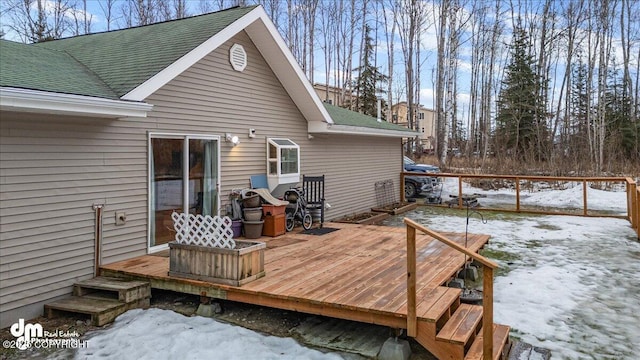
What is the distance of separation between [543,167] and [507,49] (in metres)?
10.1

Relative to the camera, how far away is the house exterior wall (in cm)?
419

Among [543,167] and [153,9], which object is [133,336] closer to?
[543,167]

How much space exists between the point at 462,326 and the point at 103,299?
349 cm

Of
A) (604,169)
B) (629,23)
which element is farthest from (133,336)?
(629,23)

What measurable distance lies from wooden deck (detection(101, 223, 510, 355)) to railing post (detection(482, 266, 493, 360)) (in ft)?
0.97

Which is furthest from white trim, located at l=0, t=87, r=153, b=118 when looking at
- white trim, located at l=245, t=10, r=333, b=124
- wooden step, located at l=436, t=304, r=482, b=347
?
wooden step, located at l=436, t=304, r=482, b=347

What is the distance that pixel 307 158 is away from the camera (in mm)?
8930

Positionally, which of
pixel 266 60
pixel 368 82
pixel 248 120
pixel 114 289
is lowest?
pixel 114 289

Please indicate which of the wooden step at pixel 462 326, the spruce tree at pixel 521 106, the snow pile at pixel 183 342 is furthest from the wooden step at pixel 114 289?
the spruce tree at pixel 521 106

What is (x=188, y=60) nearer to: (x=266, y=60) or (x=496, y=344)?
(x=266, y=60)

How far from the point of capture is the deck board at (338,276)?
3.88m

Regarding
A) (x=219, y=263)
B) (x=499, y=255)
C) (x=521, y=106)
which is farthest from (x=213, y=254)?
(x=521, y=106)

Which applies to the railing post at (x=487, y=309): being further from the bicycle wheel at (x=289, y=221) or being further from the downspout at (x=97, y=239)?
the bicycle wheel at (x=289, y=221)

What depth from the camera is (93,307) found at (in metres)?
4.25
